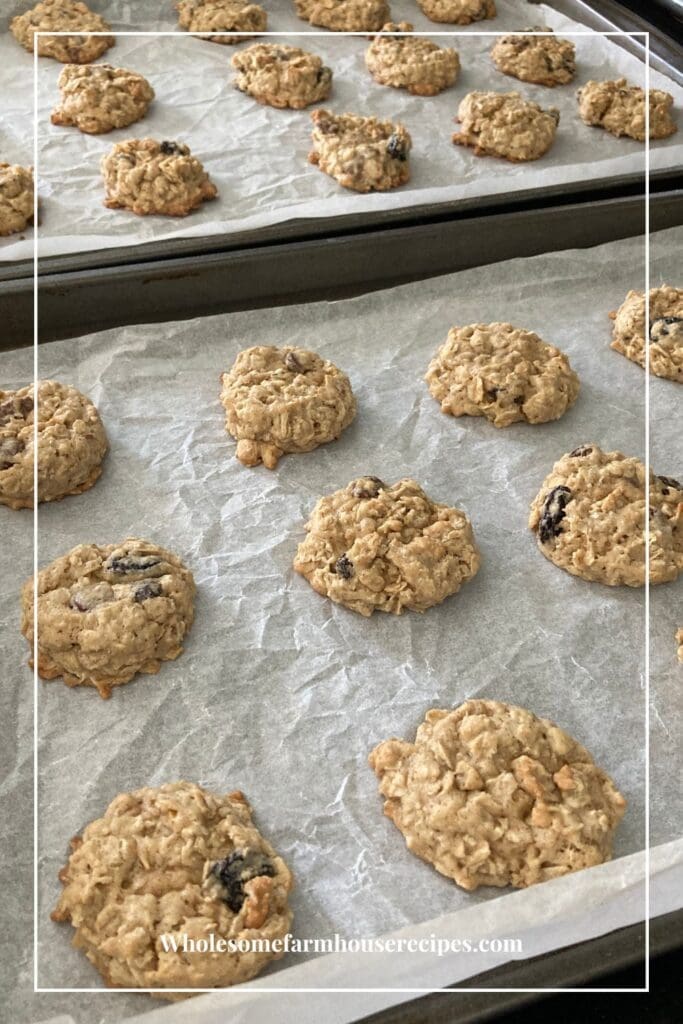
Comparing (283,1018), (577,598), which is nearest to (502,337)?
(577,598)

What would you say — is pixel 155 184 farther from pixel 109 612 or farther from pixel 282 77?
pixel 109 612

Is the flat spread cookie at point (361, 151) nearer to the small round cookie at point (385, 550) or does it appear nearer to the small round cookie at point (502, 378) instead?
the small round cookie at point (502, 378)

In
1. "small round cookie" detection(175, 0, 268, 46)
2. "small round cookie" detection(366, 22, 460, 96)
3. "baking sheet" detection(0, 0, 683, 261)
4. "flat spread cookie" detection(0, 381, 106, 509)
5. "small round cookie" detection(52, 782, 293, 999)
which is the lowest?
"small round cookie" detection(52, 782, 293, 999)

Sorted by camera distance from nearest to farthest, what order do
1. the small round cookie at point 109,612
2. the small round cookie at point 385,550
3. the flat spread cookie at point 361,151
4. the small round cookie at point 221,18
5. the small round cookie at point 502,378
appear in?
1. the small round cookie at point 109,612
2. the small round cookie at point 385,550
3. the small round cookie at point 502,378
4. the flat spread cookie at point 361,151
5. the small round cookie at point 221,18

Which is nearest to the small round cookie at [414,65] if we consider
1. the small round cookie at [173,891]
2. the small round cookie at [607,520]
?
the small round cookie at [607,520]

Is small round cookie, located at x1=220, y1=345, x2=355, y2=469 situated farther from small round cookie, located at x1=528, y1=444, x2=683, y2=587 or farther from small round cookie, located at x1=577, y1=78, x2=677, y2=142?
small round cookie, located at x1=577, y1=78, x2=677, y2=142

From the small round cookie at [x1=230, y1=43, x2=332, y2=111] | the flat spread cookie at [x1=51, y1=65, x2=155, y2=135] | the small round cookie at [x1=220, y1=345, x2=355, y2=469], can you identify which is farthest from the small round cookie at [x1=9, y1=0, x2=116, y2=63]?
the small round cookie at [x1=220, y1=345, x2=355, y2=469]
